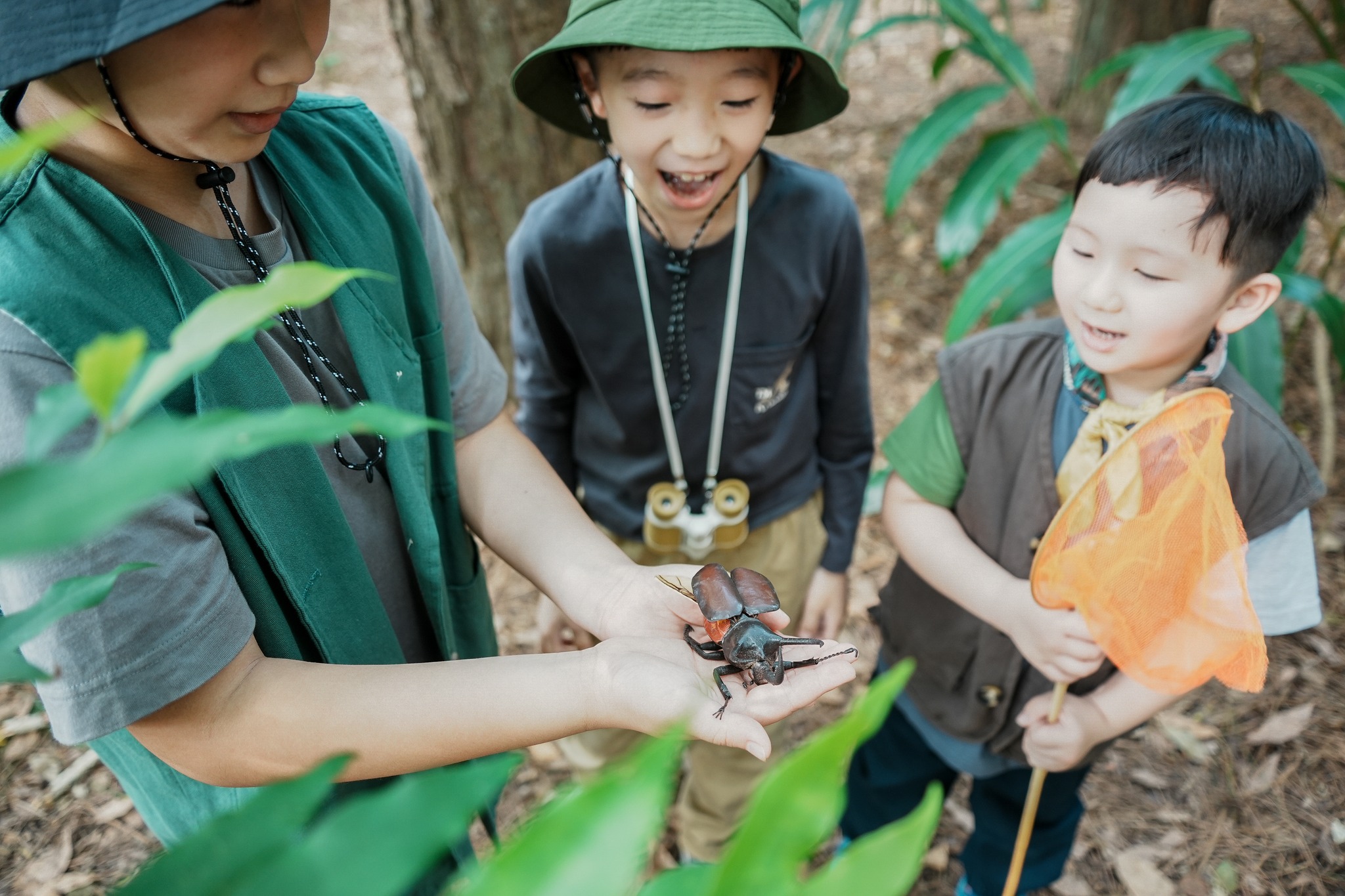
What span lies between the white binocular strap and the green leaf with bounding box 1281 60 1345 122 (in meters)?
2.09

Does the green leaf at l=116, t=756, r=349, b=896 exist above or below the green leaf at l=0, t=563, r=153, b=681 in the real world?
below

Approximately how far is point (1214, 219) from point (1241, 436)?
387 mm

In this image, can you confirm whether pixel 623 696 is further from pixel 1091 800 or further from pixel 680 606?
pixel 1091 800

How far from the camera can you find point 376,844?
0.40 m

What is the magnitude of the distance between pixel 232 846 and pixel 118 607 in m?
0.56

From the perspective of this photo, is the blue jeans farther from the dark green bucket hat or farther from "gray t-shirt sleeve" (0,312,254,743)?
the dark green bucket hat

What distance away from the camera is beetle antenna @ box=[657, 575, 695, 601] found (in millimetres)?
1333

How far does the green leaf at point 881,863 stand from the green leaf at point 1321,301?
2.91 meters

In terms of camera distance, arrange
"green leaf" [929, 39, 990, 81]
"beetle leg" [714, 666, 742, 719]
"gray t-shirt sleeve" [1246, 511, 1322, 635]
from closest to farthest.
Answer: "beetle leg" [714, 666, 742, 719], "gray t-shirt sleeve" [1246, 511, 1322, 635], "green leaf" [929, 39, 990, 81]

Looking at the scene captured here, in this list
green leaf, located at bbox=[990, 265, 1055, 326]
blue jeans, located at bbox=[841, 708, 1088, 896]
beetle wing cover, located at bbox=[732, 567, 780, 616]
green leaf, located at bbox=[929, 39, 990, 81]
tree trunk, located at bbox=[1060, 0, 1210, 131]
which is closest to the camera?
beetle wing cover, located at bbox=[732, 567, 780, 616]

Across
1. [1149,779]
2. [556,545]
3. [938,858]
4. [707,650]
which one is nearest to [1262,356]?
[1149,779]

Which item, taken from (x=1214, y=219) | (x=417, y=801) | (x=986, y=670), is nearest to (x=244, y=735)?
(x=417, y=801)

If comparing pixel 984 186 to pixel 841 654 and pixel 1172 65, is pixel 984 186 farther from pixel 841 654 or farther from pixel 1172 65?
pixel 841 654

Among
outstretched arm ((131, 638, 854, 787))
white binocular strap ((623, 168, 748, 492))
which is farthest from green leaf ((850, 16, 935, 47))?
outstretched arm ((131, 638, 854, 787))
